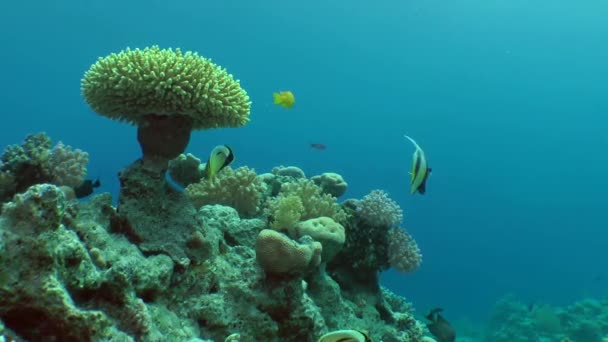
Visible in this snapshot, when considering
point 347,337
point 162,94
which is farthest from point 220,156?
point 347,337

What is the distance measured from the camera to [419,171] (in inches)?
188

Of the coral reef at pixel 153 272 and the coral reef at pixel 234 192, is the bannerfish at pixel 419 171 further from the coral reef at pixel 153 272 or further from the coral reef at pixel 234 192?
the coral reef at pixel 234 192

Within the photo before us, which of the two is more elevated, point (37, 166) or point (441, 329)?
point (441, 329)

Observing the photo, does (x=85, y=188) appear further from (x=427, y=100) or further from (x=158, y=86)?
(x=427, y=100)

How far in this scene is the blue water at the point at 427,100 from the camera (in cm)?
7231

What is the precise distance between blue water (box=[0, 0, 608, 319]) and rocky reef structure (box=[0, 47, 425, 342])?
5596 centimetres

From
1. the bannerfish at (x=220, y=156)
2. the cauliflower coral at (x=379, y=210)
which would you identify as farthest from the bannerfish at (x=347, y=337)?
the cauliflower coral at (x=379, y=210)

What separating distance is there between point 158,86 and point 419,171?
2652 millimetres

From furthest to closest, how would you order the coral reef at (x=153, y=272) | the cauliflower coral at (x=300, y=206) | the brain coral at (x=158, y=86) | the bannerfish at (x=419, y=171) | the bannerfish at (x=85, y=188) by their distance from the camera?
the bannerfish at (x=85, y=188)
the cauliflower coral at (x=300, y=206)
the bannerfish at (x=419, y=171)
the brain coral at (x=158, y=86)
the coral reef at (x=153, y=272)

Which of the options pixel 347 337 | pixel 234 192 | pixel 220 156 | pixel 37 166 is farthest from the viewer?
pixel 234 192

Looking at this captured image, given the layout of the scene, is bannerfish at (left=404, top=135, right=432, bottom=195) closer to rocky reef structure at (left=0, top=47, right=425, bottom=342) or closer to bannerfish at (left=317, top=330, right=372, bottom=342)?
rocky reef structure at (left=0, top=47, right=425, bottom=342)

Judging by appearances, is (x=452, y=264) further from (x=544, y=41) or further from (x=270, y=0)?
(x=270, y=0)

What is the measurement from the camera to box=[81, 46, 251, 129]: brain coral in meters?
4.12

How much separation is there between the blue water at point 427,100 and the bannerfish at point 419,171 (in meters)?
56.5
